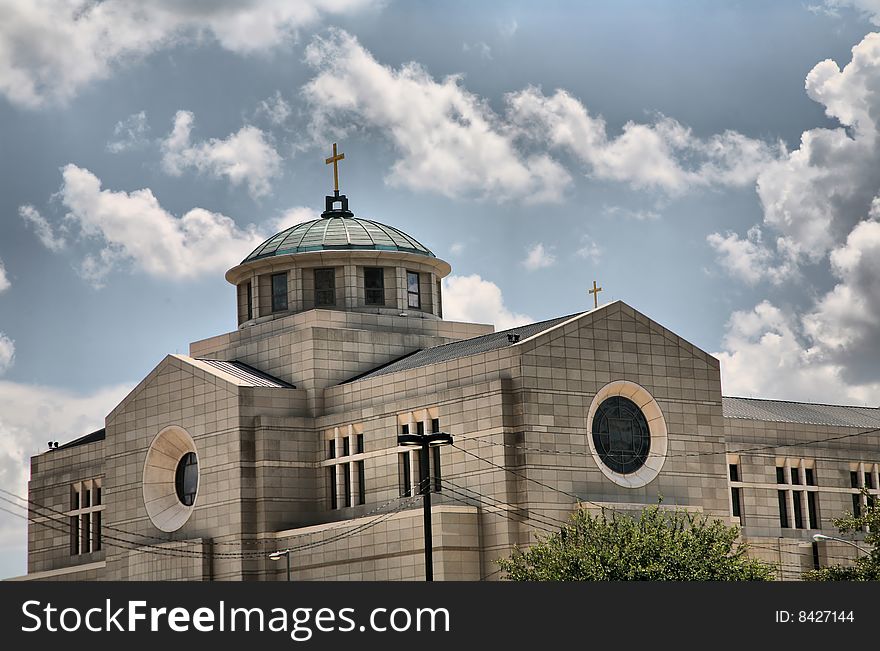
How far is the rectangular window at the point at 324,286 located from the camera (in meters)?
75.4

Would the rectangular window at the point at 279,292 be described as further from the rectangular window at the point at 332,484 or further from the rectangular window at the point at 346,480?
the rectangular window at the point at 346,480

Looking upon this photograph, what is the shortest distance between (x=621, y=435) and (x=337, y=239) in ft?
60.7

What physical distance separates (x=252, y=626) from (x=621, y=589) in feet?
21.4

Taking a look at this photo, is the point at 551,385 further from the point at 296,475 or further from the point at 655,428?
the point at 296,475

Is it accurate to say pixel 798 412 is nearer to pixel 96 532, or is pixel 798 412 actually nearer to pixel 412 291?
pixel 412 291

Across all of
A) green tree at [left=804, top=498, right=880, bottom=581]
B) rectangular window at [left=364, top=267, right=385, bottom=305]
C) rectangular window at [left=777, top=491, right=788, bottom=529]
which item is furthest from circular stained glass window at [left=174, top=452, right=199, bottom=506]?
green tree at [left=804, top=498, right=880, bottom=581]

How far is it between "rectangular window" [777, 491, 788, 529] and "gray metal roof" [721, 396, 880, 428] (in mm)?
3192

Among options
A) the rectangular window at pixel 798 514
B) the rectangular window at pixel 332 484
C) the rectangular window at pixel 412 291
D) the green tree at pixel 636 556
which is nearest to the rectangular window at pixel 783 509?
the rectangular window at pixel 798 514

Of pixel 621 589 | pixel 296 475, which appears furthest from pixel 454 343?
pixel 621 589

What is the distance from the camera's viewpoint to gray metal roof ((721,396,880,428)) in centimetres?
7488

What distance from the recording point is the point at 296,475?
220 ft

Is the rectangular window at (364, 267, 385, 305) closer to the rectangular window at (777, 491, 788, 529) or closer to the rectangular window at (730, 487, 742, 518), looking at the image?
the rectangular window at (730, 487, 742, 518)

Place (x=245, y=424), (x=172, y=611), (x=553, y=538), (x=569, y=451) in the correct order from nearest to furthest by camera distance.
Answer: (x=172, y=611) → (x=553, y=538) → (x=569, y=451) → (x=245, y=424)

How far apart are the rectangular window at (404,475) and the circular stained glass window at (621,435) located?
734 cm
